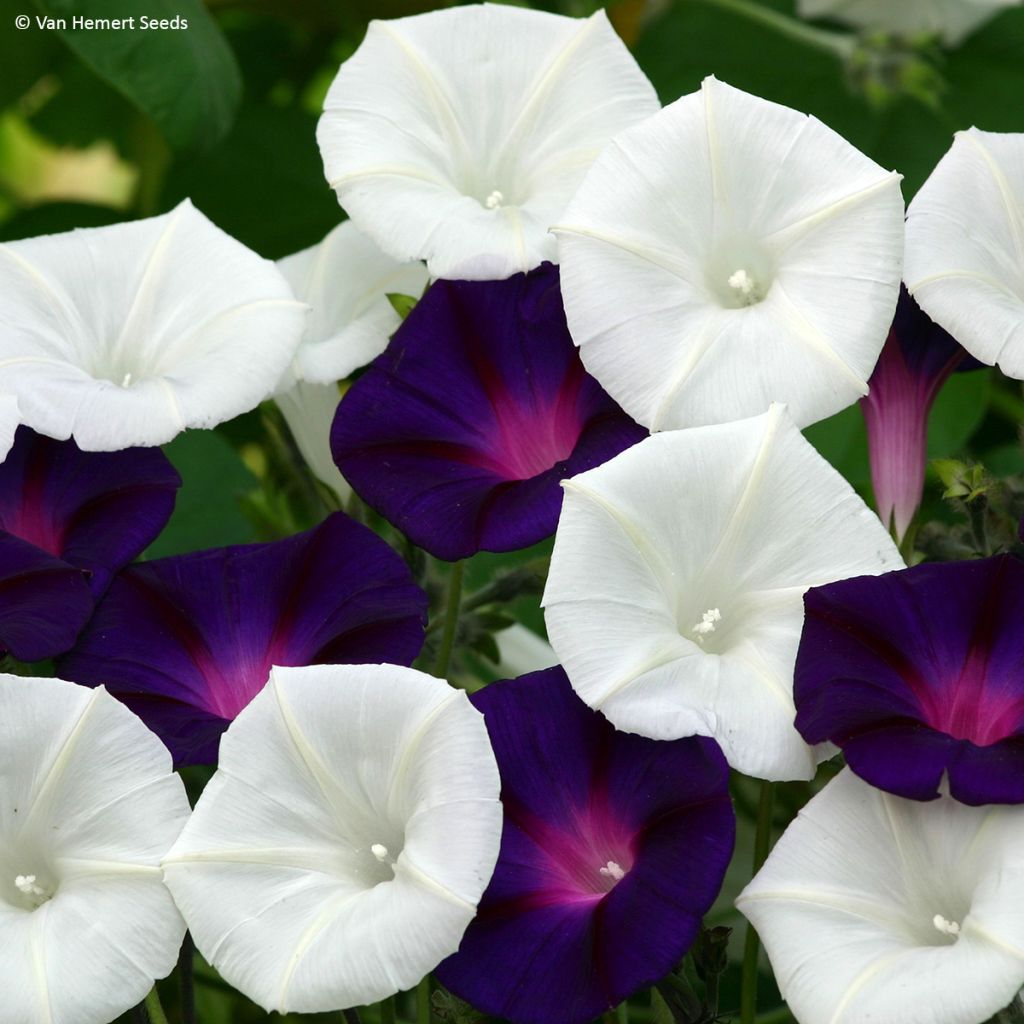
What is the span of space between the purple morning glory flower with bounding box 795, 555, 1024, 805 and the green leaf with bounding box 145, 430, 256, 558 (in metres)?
0.53

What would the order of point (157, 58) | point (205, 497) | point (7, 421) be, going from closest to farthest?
point (7, 421) < point (157, 58) < point (205, 497)

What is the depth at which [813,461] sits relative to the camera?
636mm

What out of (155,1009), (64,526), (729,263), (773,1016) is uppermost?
(729,263)

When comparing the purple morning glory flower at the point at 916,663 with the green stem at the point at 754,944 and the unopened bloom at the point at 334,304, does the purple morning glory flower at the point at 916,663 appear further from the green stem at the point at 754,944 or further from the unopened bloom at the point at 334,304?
the unopened bloom at the point at 334,304

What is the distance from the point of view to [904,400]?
0.76m

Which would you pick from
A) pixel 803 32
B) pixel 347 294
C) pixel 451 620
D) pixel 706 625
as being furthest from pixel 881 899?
pixel 803 32

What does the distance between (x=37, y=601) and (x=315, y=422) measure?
9.5 inches

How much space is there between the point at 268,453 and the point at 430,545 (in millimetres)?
389

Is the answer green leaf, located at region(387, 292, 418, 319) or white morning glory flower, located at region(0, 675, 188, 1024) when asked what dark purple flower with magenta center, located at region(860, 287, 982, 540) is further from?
white morning glory flower, located at region(0, 675, 188, 1024)

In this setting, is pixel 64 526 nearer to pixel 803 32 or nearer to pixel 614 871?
pixel 614 871

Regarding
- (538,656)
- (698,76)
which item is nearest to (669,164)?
(538,656)

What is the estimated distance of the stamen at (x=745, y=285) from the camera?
2.34 feet

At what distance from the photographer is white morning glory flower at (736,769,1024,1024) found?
1.75 ft

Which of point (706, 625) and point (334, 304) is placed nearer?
point (706, 625)
